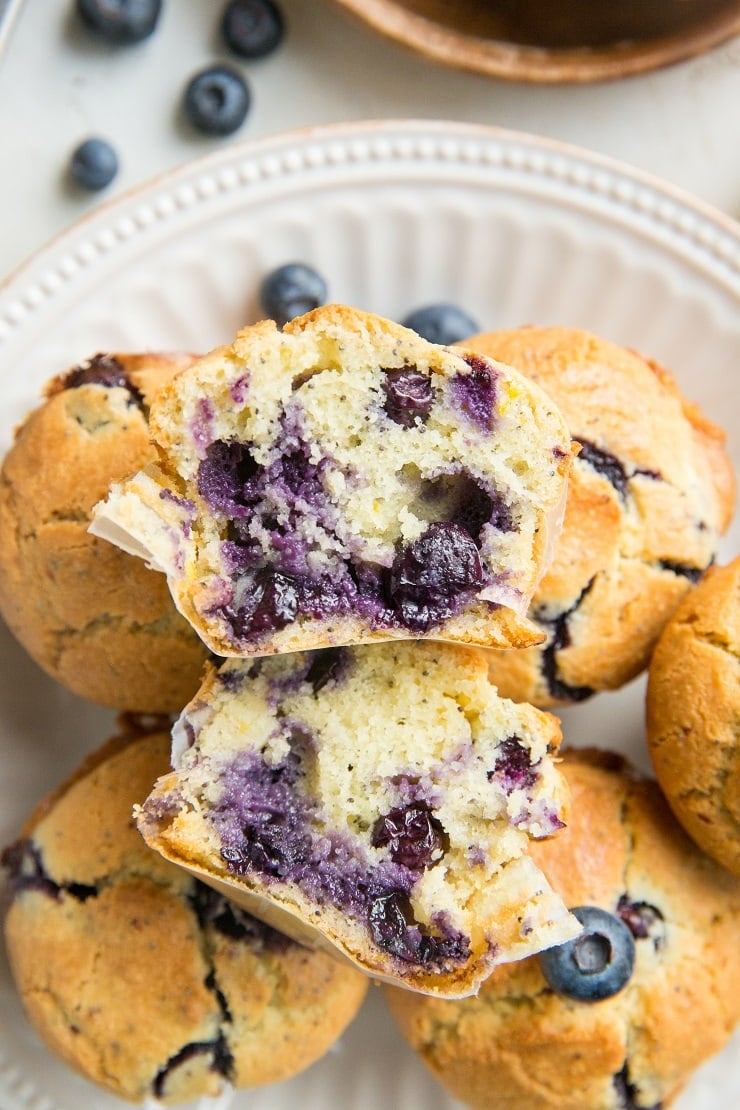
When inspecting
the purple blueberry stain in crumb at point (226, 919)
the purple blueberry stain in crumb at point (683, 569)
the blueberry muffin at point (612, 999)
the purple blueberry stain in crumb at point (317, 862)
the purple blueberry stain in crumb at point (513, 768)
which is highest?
the purple blueberry stain in crumb at point (683, 569)

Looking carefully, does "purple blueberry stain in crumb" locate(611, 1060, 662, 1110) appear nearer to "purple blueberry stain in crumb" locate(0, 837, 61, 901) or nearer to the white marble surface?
"purple blueberry stain in crumb" locate(0, 837, 61, 901)

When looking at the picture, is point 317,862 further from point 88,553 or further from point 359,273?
point 359,273

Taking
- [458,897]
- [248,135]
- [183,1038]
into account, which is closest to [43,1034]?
[183,1038]

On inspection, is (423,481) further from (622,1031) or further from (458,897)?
(622,1031)

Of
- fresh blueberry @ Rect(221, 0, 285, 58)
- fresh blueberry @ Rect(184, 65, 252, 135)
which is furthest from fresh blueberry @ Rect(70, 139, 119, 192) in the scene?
fresh blueberry @ Rect(221, 0, 285, 58)

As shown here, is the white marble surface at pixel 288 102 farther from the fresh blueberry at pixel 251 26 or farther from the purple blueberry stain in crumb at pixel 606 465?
the purple blueberry stain in crumb at pixel 606 465

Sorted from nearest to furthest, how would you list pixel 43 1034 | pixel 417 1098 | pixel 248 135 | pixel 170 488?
1. pixel 170 488
2. pixel 43 1034
3. pixel 417 1098
4. pixel 248 135

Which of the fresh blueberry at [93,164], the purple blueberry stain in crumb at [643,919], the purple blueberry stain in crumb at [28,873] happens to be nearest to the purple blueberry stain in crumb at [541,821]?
the purple blueberry stain in crumb at [643,919]
